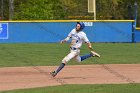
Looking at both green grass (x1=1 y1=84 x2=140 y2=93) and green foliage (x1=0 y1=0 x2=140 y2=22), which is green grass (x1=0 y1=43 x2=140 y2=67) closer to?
green grass (x1=1 y1=84 x2=140 y2=93)

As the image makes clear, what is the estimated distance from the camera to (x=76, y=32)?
53.4 feet

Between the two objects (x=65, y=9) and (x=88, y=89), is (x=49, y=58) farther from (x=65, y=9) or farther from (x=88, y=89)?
(x=65, y=9)

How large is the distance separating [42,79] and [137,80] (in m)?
2.97

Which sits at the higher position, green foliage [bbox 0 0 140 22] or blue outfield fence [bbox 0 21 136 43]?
green foliage [bbox 0 0 140 22]

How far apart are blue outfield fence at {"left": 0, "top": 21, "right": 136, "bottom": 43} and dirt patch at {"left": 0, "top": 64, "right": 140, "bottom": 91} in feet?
53.5

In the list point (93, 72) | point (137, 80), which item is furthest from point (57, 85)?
point (93, 72)

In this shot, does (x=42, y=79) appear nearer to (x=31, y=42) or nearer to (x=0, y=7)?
(x=31, y=42)

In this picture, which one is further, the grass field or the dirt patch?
the dirt patch

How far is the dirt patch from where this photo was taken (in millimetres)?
15586

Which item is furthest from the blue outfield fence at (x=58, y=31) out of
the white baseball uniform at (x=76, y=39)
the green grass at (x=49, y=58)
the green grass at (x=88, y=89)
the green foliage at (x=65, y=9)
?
the green grass at (x=88, y=89)

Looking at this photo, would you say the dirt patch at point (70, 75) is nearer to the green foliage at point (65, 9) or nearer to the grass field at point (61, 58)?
the grass field at point (61, 58)

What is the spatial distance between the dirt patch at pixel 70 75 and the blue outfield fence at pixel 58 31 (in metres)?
16.3

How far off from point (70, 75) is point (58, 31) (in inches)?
782

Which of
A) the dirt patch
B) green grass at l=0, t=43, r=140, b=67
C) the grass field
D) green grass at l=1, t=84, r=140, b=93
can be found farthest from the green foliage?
green grass at l=1, t=84, r=140, b=93
